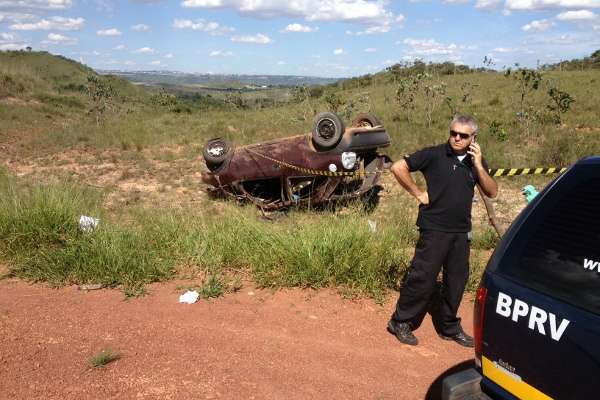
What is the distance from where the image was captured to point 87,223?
217 inches

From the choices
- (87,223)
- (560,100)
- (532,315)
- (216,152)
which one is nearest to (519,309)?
(532,315)

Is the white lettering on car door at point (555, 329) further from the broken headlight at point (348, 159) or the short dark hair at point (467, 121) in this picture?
the broken headlight at point (348, 159)

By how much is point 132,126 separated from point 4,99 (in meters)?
13.1

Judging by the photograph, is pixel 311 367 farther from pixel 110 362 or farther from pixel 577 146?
pixel 577 146

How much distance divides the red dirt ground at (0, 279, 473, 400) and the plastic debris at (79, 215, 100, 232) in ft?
2.96

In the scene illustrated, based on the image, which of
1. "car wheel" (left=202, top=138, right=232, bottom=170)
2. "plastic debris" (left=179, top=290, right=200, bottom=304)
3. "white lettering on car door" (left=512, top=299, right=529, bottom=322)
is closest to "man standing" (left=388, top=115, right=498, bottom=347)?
"white lettering on car door" (left=512, top=299, right=529, bottom=322)

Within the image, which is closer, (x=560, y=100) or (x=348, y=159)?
(x=348, y=159)

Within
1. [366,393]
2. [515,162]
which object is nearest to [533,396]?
[366,393]

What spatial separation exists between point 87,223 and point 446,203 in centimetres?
414

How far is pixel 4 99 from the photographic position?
24.1 m

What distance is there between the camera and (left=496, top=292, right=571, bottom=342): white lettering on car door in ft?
5.81

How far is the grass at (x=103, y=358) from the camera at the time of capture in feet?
11.3

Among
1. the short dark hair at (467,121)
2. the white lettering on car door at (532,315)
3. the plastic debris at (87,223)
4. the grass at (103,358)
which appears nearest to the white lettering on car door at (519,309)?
the white lettering on car door at (532,315)

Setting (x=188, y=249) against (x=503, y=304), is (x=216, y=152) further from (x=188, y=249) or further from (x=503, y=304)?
(x=503, y=304)
